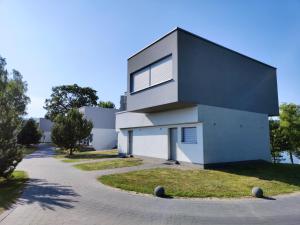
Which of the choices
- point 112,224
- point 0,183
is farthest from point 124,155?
point 112,224

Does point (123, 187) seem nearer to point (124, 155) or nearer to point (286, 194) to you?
point (286, 194)

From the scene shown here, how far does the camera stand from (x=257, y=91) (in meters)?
20.4

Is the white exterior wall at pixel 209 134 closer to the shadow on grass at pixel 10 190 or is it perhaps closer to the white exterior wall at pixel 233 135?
the white exterior wall at pixel 233 135

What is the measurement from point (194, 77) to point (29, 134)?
3816cm

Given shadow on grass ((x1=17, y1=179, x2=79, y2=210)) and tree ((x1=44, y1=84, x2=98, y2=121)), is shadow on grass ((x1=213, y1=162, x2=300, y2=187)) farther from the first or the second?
tree ((x1=44, y1=84, x2=98, y2=121))

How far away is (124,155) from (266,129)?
43.9 feet

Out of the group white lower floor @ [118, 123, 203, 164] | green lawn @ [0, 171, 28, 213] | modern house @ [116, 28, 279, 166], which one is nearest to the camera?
green lawn @ [0, 171, 28, 213]

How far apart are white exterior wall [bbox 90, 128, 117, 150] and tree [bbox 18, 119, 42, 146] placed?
39.0 feet

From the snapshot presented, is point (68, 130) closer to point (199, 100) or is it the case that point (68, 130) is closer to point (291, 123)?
point (199, 100)

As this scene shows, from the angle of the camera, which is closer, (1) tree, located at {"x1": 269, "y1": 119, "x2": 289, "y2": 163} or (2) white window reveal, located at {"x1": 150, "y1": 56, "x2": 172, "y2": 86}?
(2) white window reveal, located at {"x1": 150, "y1": 56, "x2": 172, "y2": 86}

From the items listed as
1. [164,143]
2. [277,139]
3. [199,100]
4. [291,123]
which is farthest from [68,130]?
[291,123]

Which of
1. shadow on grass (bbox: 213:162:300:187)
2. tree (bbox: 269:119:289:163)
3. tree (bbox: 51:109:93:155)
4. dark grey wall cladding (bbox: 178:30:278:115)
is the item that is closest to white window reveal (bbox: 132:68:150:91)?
dark grey wall cladding (bbox: 178:30:278:115)

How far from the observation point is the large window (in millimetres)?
16469

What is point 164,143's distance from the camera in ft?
62.8
